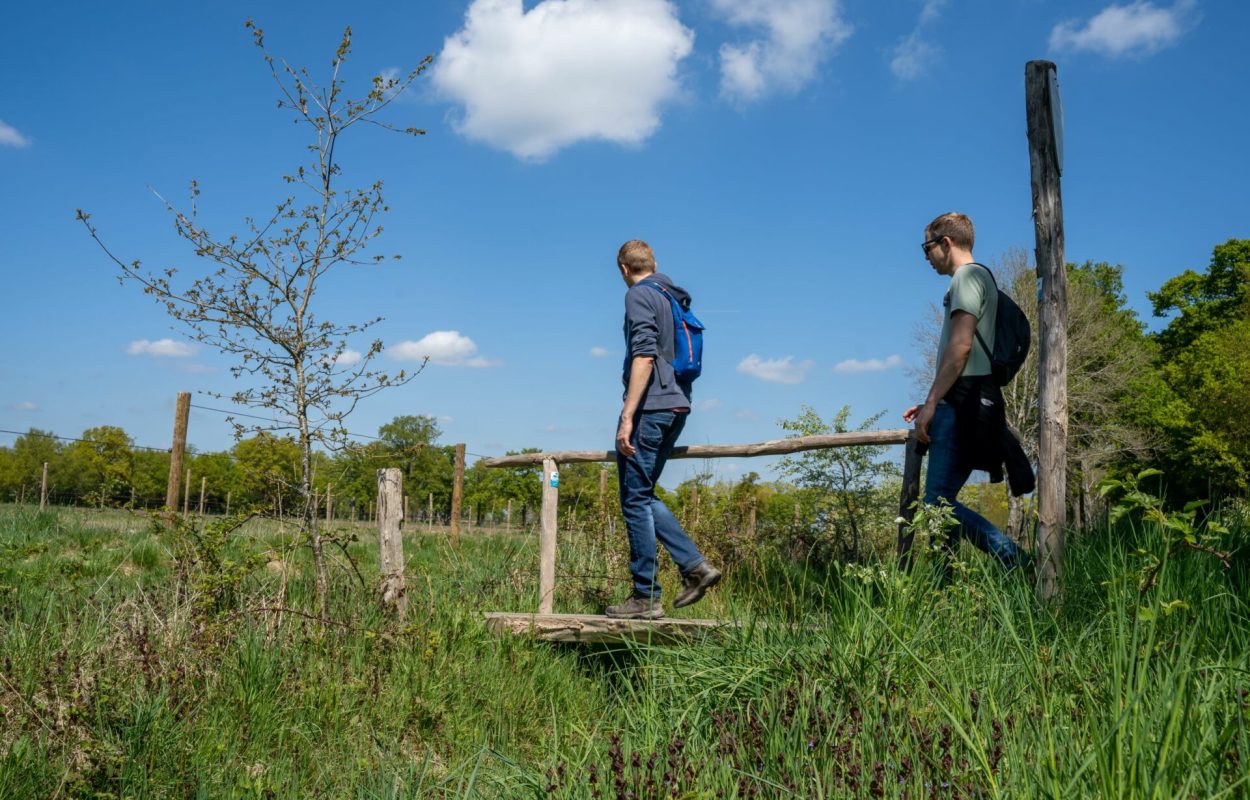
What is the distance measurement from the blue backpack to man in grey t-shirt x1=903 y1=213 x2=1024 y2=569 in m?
1.28

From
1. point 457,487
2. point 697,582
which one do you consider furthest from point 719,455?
point 457,487

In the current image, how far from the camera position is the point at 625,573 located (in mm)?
6605

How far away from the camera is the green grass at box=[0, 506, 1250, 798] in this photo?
2.31 meters

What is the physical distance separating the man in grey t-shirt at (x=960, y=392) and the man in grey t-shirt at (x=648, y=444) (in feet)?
4.26

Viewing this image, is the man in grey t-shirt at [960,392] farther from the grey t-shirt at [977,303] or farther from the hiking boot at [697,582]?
the hiking boot at [697,582]

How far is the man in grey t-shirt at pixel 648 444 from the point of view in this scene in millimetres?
4965

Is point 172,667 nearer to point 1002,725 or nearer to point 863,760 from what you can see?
point 863,760

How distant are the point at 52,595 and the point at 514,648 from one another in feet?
8.23

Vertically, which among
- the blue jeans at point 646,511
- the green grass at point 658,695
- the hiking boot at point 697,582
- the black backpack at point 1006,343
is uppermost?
the black backpack at point 1006,343

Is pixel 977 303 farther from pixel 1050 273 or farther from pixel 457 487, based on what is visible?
pixel 457 487

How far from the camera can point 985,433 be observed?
173 inches

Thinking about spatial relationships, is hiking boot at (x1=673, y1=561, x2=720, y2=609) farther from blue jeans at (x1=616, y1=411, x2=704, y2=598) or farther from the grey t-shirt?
the grey t-shirt

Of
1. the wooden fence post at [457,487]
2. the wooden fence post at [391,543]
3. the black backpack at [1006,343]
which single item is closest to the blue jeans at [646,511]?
the wooden fence post at [391,543]

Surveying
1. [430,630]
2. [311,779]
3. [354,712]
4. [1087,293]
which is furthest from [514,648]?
[1087,293]
